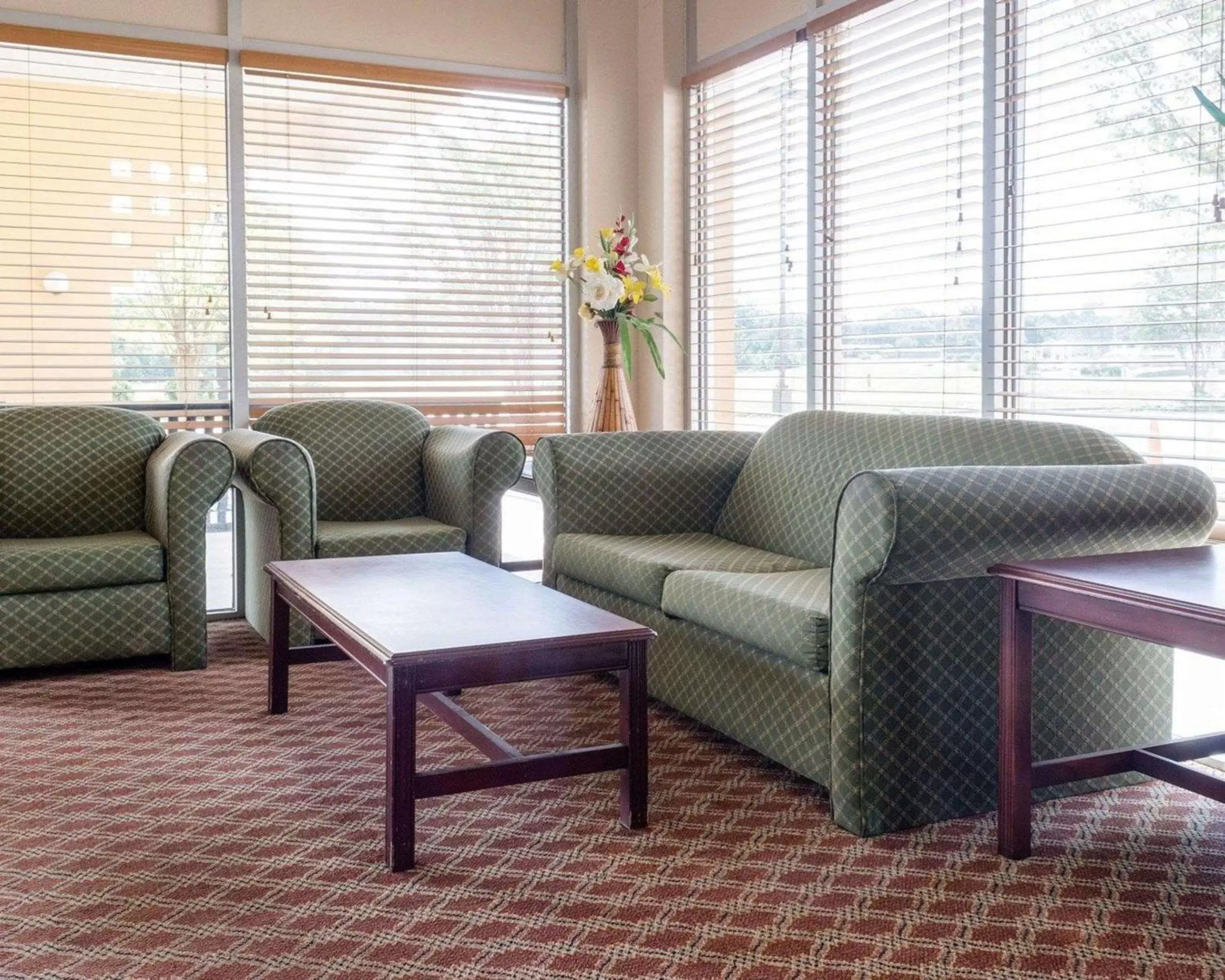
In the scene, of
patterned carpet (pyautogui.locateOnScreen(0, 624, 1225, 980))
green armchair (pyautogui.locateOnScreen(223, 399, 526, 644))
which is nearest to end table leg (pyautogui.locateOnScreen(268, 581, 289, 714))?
patterned carpet (pyautogui.locateOnScreen(0, 624, 1225, 980))

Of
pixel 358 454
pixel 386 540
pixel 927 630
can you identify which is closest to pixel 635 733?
pixel 927 630

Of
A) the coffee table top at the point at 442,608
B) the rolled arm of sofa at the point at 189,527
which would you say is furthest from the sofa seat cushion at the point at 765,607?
the rolled arm of sofa at the point at 189,527

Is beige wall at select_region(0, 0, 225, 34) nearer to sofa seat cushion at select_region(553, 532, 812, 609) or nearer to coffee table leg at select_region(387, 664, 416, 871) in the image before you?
sofa seat cushion at select_region(553, 532, 812, 609)

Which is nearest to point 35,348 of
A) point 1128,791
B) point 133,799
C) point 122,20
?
point 122,20

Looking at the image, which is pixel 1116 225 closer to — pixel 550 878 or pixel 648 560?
pixel 648 560

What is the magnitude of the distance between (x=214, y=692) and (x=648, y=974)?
2284 mm

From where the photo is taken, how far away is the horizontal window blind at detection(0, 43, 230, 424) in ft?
15.8

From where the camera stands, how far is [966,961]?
206cm

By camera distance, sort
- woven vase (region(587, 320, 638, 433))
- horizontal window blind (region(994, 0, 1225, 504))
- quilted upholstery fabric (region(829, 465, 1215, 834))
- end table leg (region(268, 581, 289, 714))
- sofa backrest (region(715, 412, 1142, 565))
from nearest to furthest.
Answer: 1. quilted upholstery fabric (region(829, 465, 1215, 834))
2. sofa backrest (region(715, 412, 1142, 565))
3. horizontal window blind (region(994, 0, 1225, 504))
4. end table leg (region(268, 581, 289, 714))
5. woven vase (region(587, 320, 638, 433))

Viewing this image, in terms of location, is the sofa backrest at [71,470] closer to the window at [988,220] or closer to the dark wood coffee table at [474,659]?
the dark wood coffee table at [474,659]

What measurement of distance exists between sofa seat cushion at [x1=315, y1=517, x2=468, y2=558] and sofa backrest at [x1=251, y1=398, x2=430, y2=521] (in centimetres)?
27

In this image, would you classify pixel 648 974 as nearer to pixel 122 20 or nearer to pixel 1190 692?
pixel 1190 692

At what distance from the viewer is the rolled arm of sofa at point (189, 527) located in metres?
4.11

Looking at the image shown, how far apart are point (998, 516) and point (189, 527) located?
267cm
